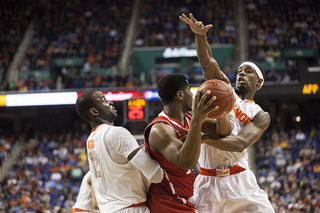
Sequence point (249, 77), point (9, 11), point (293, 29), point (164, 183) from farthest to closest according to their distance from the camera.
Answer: point (9, 11) < point (293, 29) < point (249, 77) < point (164, 183)

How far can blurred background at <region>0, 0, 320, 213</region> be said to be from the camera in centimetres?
1259

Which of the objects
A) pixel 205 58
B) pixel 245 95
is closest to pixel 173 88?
pixel 205 58

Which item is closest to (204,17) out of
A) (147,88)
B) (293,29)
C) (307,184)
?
(293,29)

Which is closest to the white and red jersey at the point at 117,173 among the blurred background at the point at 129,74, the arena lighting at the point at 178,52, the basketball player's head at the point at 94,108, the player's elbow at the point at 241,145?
the basketball player's head at the point at 94,108

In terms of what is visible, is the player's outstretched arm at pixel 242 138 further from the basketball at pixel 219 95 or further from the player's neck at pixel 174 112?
the basketball at pixel 219 95

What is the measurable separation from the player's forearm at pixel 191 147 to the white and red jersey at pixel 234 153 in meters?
1.05

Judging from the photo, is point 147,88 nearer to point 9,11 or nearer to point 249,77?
point 249,77

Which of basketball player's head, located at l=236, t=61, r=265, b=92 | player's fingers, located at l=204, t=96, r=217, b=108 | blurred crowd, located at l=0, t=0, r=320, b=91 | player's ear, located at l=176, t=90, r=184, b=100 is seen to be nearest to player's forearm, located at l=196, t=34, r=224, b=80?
basketball player's head, located at l=236, t=61, r=265, b=92

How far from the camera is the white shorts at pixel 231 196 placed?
3439 mm

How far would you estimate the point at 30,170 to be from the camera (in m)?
14.2

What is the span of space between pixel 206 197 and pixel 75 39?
708 inches

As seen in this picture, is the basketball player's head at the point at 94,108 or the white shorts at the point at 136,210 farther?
the basketball player's head at the point at 94,108

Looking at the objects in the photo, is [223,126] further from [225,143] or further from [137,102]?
[137,102]

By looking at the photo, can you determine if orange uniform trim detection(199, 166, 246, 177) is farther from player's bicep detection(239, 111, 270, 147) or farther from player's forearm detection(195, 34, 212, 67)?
player's forearm detection(195, 34, 212, 67)
